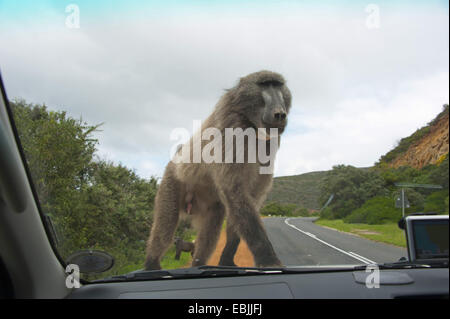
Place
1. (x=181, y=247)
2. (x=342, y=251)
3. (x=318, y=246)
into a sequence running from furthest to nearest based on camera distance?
(x=181, y=247) → (x=318, y=246) → (x=342, y=251)

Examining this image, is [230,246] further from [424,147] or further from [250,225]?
[424,147]

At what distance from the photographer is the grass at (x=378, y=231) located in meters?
2.24

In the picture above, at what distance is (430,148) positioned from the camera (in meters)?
2.31

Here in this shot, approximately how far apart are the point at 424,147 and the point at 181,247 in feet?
7.69

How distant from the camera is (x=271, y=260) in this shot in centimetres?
287

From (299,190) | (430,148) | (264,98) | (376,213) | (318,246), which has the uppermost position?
(264,98)

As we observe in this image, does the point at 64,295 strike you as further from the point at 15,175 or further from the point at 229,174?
the point at 229,174

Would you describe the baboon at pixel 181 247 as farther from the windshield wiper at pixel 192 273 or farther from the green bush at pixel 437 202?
the green bush at pixel 437 202

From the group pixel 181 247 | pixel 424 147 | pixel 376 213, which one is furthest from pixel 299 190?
pixel 181 247

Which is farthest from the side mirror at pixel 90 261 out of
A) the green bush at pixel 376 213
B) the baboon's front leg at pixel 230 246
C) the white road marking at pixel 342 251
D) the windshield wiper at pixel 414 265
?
the green bush at pixel 376 213

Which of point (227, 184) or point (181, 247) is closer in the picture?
point (227, 184)

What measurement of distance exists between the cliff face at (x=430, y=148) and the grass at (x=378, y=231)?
17.5 inches

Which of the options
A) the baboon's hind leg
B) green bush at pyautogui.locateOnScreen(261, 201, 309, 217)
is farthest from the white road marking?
the baboon's hind leg

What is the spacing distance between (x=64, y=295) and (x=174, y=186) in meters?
1.92
